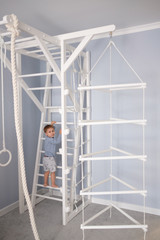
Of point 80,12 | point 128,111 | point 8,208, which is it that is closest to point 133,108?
point 128,111

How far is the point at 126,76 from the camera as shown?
10.2ft

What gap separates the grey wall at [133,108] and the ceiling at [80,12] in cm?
32

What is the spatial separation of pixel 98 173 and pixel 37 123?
1.32 m

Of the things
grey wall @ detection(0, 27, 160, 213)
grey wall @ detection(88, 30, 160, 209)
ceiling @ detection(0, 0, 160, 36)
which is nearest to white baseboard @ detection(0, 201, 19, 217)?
grey wall @ detection(0, 27, 160, 213)

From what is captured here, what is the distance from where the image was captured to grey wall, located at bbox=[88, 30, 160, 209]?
2961 millimetres

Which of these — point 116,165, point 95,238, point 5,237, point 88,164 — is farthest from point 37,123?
point 95,238

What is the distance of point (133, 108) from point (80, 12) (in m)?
1.43

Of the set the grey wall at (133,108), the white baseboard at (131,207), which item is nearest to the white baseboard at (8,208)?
the white baseboard at (131,207)

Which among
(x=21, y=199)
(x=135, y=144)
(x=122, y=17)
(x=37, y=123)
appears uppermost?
(x=122, y=17)

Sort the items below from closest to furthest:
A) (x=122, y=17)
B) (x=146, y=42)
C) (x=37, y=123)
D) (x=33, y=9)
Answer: (x=33, y=9), (x=122, y=17), (x=146, y=42), (x=37, y=123)

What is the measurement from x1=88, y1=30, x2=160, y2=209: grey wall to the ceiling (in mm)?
325

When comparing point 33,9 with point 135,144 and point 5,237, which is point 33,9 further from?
point 5,237

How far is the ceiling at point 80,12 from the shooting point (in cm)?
226

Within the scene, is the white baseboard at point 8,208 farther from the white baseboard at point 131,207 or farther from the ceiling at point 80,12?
the ceiling at point 80,12
